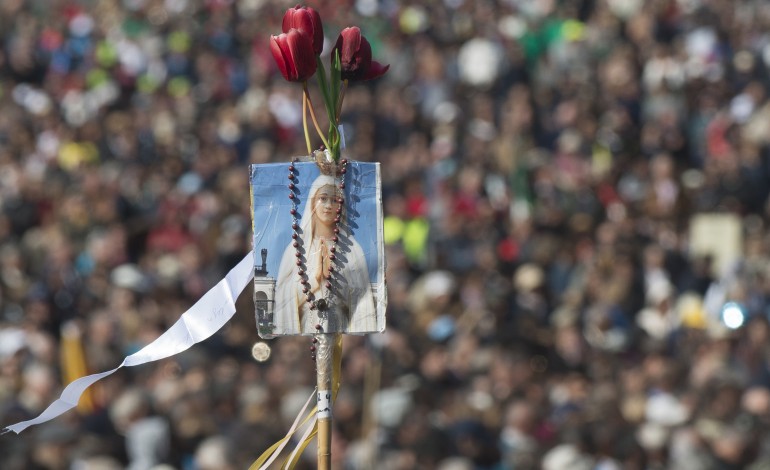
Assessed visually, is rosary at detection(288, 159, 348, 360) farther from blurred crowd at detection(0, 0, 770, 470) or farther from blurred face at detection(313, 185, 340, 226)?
blurred crowd at detection(0, 0, 770, 470)

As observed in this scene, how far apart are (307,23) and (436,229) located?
893 centimetres

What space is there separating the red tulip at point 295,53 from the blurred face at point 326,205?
0.38 m

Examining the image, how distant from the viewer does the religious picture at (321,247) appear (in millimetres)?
5582

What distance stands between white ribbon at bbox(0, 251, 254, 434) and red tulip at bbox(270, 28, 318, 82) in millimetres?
665

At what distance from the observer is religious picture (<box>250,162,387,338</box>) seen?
5.58 meters

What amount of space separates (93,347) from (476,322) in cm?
292

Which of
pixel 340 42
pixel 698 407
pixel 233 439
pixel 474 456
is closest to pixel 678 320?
pixel 698 407

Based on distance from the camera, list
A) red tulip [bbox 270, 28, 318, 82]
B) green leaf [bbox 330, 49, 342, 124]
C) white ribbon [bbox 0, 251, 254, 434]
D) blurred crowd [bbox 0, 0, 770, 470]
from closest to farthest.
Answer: red tulip [bbox 270, 28, 318, 82] < green leaf [bbox 330, 49, 342, 124] < white ribbon [bbox 0, 251, 254, 434] < blurred crowd [bbox 0, 0, 770, 470]

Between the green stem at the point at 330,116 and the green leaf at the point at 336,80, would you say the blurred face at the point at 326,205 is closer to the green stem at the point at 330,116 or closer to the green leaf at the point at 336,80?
the green stem at the point at 330,116

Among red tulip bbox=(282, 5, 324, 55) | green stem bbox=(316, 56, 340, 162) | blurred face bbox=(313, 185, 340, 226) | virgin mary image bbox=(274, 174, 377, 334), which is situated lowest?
virgin mary image bbox=(274, 174, 377, 334)

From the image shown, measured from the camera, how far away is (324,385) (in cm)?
569

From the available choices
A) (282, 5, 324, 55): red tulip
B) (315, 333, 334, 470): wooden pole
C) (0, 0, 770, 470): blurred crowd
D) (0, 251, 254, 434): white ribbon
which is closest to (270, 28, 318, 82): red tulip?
(282, 5, 324, 55): red tulip

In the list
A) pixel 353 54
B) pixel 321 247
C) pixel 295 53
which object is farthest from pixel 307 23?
pixel 321 247

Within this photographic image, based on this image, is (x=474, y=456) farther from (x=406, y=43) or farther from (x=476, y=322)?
(x=406, y=43)
